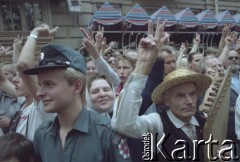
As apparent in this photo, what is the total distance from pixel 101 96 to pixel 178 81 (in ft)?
3.23

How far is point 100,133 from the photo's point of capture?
1.94 m

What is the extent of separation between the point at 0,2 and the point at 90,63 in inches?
317

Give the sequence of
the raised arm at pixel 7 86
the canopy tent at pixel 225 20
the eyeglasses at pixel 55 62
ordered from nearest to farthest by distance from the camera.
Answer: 1. the eyeglasses at pixel 55 62
2. the raised arm at pixel 7 86
3. the canopy tent at pixel 225 20

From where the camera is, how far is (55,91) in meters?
1.98

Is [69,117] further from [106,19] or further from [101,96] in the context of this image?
[106,19]

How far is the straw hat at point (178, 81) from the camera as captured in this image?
2.24m

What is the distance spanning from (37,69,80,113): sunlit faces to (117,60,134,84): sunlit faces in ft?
6.08

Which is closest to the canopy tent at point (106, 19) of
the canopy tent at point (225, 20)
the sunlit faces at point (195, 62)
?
the canopy tent at point (225, 20)

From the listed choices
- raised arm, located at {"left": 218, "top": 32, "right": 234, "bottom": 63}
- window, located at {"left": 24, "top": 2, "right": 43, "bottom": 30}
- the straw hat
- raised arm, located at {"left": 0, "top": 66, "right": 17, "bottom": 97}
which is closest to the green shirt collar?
the straw hat

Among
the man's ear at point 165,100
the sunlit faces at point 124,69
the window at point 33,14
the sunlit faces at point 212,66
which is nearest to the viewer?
the man's ear at point 165,100

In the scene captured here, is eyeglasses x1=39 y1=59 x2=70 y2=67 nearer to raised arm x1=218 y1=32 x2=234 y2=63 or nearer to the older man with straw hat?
the older man with straw hat

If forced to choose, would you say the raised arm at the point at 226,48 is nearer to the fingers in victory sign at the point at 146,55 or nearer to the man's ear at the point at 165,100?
the man's ear at the point at 165,100

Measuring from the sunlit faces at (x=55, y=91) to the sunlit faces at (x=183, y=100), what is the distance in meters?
0.66

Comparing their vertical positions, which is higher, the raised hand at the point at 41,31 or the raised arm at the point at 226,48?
the raised hand at the point at 41,31
